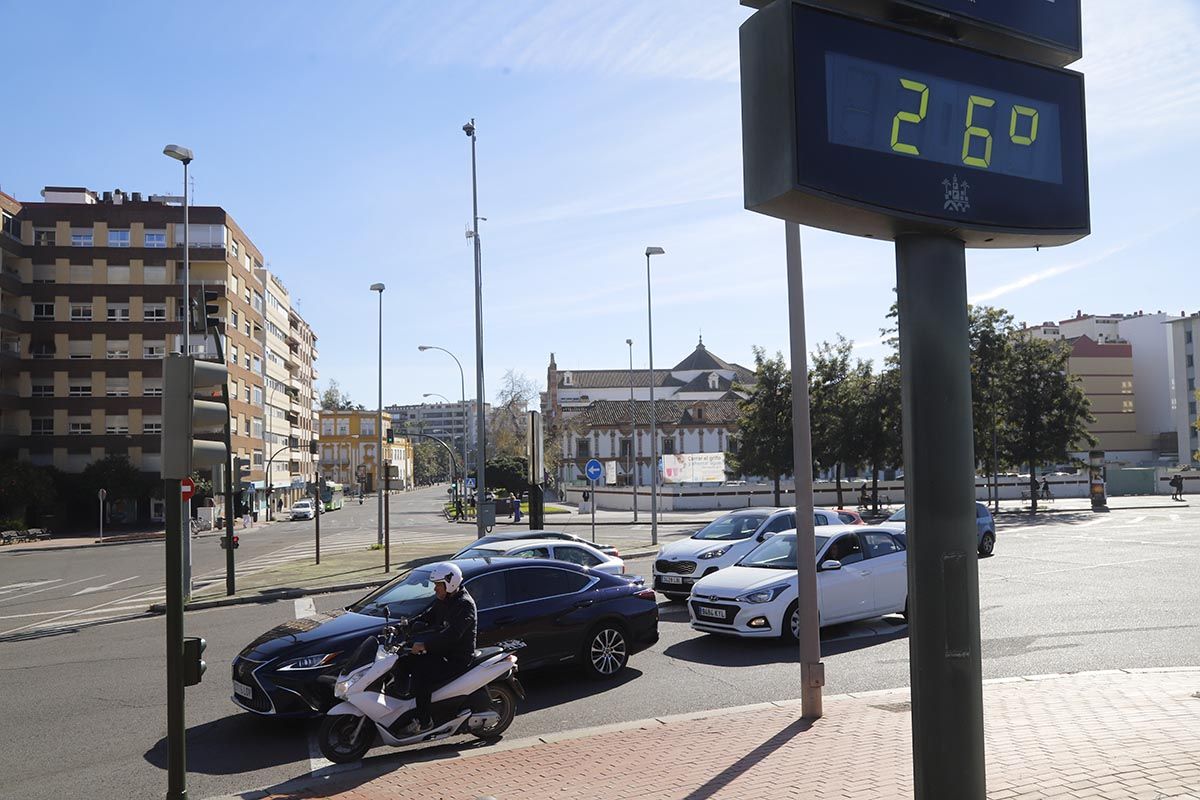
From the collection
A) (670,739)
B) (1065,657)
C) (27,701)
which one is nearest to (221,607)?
(27,701)

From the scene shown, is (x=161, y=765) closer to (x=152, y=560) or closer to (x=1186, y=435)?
(x=152, y=560)

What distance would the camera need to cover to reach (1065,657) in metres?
11.1

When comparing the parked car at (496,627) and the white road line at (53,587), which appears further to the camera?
the white road line at (53,587)

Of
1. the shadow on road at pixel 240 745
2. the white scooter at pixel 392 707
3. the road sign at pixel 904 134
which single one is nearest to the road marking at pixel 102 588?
the shadow on road at pixel 240 745

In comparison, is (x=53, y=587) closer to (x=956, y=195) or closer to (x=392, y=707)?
(x=392, y=707)

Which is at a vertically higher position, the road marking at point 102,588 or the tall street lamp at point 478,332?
the tall street lamp at point 478,332

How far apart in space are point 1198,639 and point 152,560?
33449 mm

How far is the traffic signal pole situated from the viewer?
5.75 metres

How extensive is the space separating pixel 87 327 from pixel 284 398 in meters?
32.0

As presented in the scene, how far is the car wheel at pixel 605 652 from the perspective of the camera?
10711 mm

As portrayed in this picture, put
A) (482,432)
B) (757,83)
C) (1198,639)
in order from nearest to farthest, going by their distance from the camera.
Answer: (757,83) → (1198,639) → (482,432)

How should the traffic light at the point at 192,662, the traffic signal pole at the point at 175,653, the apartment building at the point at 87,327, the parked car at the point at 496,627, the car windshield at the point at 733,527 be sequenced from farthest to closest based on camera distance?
1. the apartment building at the point at 87,327
2. the car windshield at the point at 733,527
3. the parked car at the point at 496,627
4. the traffic light at the point at 192,662
5. the traffic signal pole at the point at 175,653

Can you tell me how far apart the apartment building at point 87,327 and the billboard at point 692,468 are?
31.0 metres

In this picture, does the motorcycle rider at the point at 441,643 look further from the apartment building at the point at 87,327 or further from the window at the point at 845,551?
the apartment building at the point at 87,327
